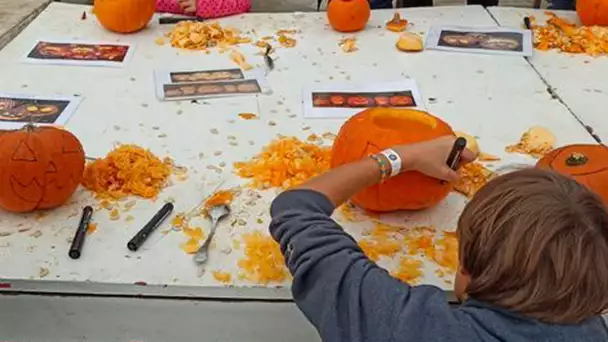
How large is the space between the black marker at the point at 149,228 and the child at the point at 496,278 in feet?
A: 1.12

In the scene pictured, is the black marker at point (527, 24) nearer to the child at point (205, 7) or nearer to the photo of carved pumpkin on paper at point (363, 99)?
the photo of carved pumpkin on paper at point (363, 99)

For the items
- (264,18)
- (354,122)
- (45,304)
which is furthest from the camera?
(264,18)

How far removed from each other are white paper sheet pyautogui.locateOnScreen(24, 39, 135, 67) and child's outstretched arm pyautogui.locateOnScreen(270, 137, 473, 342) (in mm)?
1001

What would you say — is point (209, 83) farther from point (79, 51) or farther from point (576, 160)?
point (576, 160)

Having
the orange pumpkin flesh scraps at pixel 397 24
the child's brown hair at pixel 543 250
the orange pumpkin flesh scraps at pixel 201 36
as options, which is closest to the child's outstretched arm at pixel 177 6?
the orange pumpkin flesh scraps at pixel 201 36

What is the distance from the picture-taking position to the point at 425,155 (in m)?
1.20

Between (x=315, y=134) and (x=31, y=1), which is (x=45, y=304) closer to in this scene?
(x=315, y=134)

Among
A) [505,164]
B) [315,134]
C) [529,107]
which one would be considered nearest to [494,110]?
[529,107]

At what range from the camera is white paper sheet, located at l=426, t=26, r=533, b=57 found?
1976 mm

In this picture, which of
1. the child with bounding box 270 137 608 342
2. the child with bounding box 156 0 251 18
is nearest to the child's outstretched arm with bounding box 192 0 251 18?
the child with bounding box 156 0 251 18

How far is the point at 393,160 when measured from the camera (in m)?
1.17

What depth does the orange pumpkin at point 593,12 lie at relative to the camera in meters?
2.10

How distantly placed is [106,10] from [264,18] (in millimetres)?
456

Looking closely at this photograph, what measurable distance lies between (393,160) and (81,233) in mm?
505
